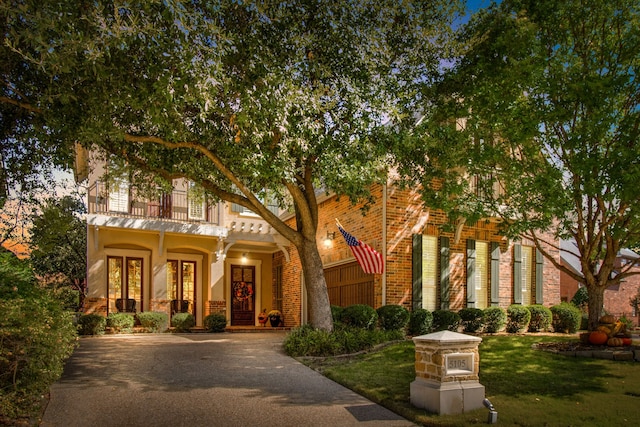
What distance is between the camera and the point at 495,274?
16.8 m

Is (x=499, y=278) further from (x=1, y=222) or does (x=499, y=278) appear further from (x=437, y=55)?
(x=1, y=222)

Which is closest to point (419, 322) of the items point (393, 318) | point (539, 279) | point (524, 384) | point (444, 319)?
point (444, 319)

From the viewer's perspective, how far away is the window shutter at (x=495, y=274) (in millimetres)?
16656

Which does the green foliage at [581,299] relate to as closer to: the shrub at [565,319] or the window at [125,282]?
the shrub at [565,319]

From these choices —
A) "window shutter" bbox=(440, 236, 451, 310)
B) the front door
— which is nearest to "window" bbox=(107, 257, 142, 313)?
the front door

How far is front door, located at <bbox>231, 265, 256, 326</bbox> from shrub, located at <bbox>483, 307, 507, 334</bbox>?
10788 millimetres

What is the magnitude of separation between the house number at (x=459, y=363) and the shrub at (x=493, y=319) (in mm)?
9053

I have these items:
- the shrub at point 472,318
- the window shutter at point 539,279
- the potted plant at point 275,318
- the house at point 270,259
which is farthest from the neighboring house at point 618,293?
the potted plant at point 275,318

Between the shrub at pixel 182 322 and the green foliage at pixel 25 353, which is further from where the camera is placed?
the shrub at pixel 182 322

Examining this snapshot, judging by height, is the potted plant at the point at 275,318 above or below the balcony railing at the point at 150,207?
below

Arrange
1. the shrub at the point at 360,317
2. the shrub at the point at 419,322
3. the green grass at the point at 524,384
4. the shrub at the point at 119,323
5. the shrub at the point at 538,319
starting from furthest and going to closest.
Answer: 1. the shrub at the point at 119,323
2. the shrub at the point at 538,319
3. the shrub at the point at 419,322
4. the shrub at the point at 360,317
5. the green grass at the point at 524,384

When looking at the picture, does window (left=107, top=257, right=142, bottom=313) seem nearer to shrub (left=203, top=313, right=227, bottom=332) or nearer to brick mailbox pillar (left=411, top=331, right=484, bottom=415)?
shrub (left=203, top=313, right=227, bottom=332)

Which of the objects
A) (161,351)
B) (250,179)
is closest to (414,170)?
(250,179)

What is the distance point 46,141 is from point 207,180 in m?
3.37
